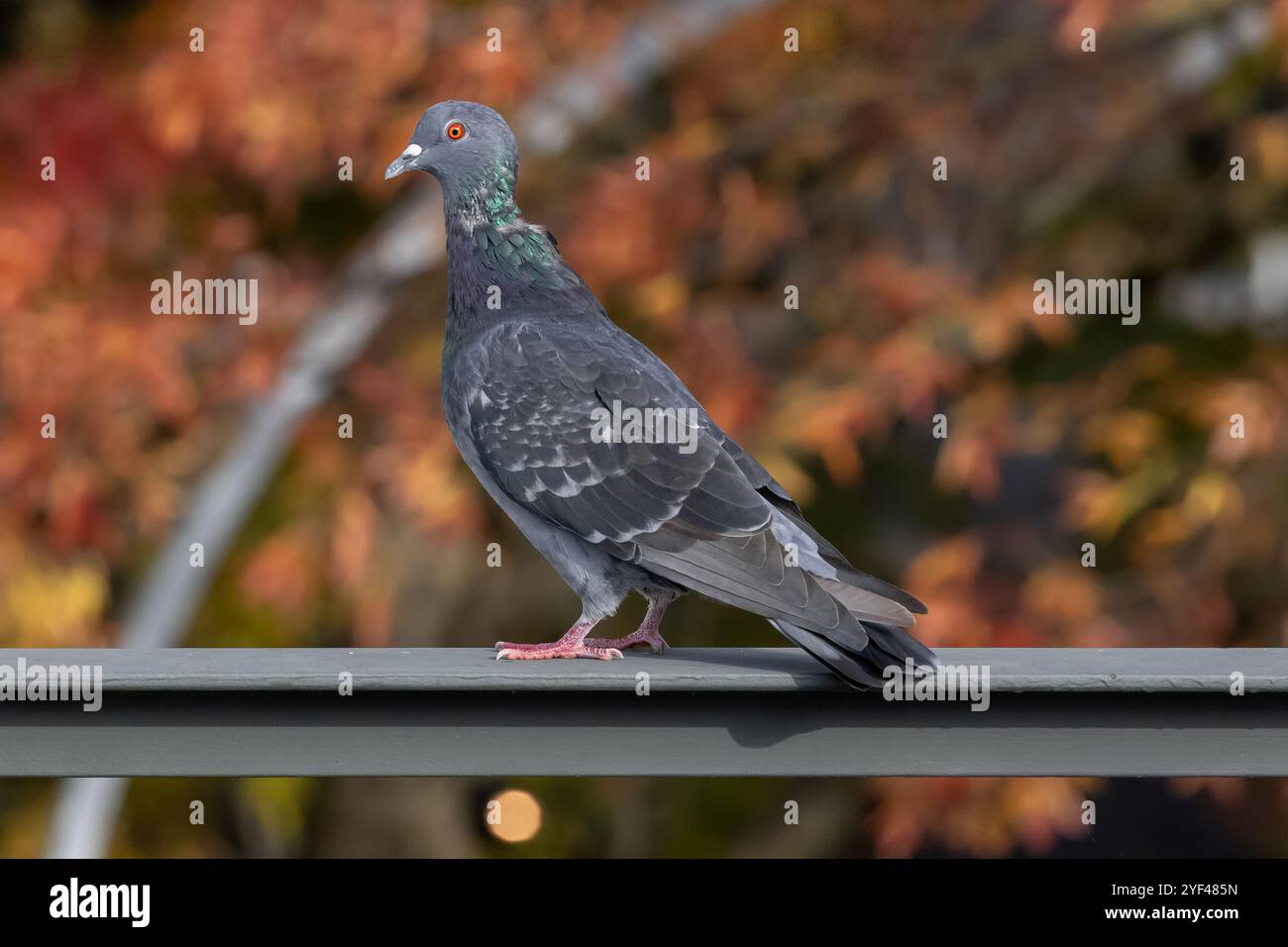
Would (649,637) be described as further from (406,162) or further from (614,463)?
(406,162)

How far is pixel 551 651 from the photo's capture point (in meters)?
3.07

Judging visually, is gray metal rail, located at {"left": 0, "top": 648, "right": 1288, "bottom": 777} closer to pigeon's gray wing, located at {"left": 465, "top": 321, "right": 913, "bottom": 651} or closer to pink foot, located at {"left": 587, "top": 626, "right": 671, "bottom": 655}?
pigeon's gray wing, located at {"left": 465, "top": 321, "right": 913, "bottom": 651}

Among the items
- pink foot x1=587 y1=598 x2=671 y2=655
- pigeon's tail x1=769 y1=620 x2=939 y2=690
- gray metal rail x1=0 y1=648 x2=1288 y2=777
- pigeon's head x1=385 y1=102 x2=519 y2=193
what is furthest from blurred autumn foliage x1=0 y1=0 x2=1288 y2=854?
gray metal rail x1=0 y1=648 x2=1288 y2=777

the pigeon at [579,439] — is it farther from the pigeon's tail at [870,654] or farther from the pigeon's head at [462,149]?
the pigeon's tail at [870,654]

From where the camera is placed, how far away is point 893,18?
19.2 ft

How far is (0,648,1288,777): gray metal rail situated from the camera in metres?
2.45

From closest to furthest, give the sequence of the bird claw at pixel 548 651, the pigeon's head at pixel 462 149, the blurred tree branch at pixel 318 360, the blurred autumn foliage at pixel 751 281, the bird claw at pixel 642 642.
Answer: the bird claw at pixel 548 651 → the bird claw at pixel 642 642 → the pigeon's head at pixel 462 149 → the blurred autumn foliage at pixel 751 281 → the blurred tree branch at pixel 318 360

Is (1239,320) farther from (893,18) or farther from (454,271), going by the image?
(454,271)

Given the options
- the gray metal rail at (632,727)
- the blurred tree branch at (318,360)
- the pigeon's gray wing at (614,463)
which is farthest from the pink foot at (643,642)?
the blurred tree branch at (318,360)

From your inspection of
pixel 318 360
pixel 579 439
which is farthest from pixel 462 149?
pixel 318 360

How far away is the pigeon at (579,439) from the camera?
3.03 meters

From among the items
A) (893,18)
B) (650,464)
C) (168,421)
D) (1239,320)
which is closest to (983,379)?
(1239,320)

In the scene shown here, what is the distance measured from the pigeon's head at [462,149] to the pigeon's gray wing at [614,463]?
1.12 feet

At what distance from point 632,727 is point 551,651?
598 mm
